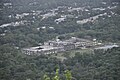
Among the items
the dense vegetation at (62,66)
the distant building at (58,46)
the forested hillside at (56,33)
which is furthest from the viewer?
the distant building at (58,46)

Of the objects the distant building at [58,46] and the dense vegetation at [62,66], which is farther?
the distant building at [58,46]

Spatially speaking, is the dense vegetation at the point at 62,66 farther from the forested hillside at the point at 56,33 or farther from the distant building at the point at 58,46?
the distant building at the point at 58,46

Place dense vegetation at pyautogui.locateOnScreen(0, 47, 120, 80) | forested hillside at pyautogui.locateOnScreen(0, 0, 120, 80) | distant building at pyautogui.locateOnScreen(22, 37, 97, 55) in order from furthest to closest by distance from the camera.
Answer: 1. distant building at pyautogui.locateOnScreen(22, 37, 97, 55)
2. forested hillside at pyautogui.locateOnScreen(0, 0, 120, 80)
3. dense vegetation at pyautogui.locateOnScreen(0, 47, 120, 80)

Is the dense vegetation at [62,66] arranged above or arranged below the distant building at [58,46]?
above

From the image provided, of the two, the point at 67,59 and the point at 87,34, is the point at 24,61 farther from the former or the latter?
the point at 87,34

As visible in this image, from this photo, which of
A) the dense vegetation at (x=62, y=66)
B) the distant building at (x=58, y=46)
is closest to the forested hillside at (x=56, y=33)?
the dense vegetation at (x=62, y=66)

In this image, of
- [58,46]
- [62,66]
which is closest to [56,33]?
[58,46]

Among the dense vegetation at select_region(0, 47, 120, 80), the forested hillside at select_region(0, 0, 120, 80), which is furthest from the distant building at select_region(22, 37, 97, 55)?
the dense vegetation at select_region(0, 47, 120, 80)

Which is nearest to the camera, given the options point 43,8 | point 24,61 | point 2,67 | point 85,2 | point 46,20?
point 2,67

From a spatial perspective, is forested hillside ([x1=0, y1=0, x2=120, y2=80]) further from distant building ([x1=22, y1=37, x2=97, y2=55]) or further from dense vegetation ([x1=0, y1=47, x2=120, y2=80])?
distant building ([x1=22, y1=37, x2=97, y2=55])

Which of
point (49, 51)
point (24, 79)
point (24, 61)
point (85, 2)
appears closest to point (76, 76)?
point (24, 79)

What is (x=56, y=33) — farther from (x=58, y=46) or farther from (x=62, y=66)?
(x=62, y=66)
